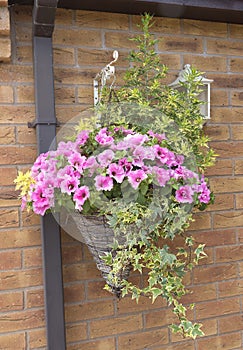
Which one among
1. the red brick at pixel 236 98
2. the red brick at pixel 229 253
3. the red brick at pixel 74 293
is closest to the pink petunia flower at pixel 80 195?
the red brick at pixel 74 293

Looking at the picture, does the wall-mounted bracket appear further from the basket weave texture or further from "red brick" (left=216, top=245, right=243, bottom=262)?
"red brick" (left=216, top=245, right=243, bottom=262)

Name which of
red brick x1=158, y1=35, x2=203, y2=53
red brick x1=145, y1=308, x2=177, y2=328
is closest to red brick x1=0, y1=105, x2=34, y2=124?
red brick x1=158, y1=35, x2=203, y2=53

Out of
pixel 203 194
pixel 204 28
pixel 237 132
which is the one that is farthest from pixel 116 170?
pixel 204 28

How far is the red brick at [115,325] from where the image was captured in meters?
1.60

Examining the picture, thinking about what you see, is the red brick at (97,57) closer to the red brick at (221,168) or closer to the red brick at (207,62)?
the red brick at (207,62)

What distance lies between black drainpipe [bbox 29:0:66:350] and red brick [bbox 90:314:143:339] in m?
0.17

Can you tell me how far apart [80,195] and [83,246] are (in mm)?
458

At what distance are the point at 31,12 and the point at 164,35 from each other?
1.81 feet

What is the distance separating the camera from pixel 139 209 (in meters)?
1.21

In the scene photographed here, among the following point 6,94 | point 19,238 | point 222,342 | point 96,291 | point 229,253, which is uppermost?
point 6,94

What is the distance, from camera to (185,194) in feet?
4.12

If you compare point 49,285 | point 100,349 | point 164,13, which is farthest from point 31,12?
point 100,349

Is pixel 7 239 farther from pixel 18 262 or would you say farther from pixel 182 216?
pixel 182 216

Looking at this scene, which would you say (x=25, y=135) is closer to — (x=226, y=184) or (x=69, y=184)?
(x=69, y=184)
